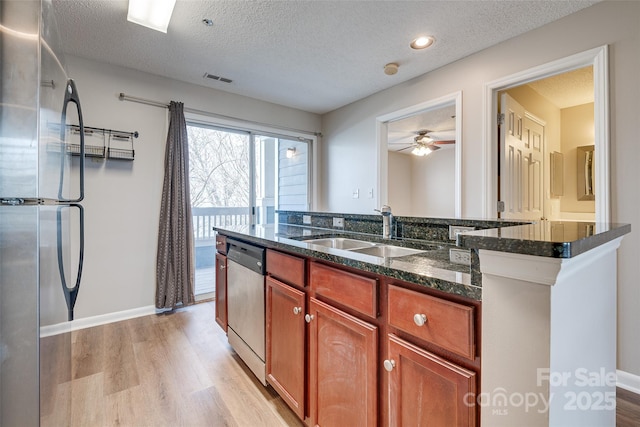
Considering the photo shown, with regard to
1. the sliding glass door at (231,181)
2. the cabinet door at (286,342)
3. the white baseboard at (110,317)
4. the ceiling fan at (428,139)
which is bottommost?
the white baseboard at (110,317)

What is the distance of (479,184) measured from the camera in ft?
8.68

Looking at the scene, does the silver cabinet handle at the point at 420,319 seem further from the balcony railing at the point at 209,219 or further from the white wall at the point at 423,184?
the white wall at the point at 423,184

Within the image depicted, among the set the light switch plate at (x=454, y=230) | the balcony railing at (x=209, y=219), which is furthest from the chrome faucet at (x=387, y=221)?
the balcony railing at (x=209, y=219)

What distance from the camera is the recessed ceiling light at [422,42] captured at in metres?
2.44

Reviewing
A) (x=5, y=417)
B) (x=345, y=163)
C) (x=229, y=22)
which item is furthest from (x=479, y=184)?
(x=5, y=417)

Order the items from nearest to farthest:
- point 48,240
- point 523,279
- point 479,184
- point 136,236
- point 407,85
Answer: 1. point 523,279
2. point 48,240
3. point 479,184
4. point 136,236
5. point 407,85

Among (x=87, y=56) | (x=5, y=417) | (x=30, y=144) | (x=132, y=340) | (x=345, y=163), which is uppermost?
(x=87, y=56)

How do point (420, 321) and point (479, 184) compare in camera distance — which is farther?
point (479, 184)

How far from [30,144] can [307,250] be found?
3.19ft

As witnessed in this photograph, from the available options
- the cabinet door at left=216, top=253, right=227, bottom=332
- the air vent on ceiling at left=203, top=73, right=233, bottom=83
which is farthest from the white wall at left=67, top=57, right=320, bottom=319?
the cabinet door at left=216, top=253, right=227, bottom=332

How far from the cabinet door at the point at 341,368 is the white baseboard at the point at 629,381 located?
197 cm

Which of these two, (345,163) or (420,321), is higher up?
(345,163)

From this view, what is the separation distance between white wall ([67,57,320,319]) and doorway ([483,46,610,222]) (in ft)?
10.3

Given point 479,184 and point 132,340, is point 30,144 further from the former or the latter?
point 479,184
